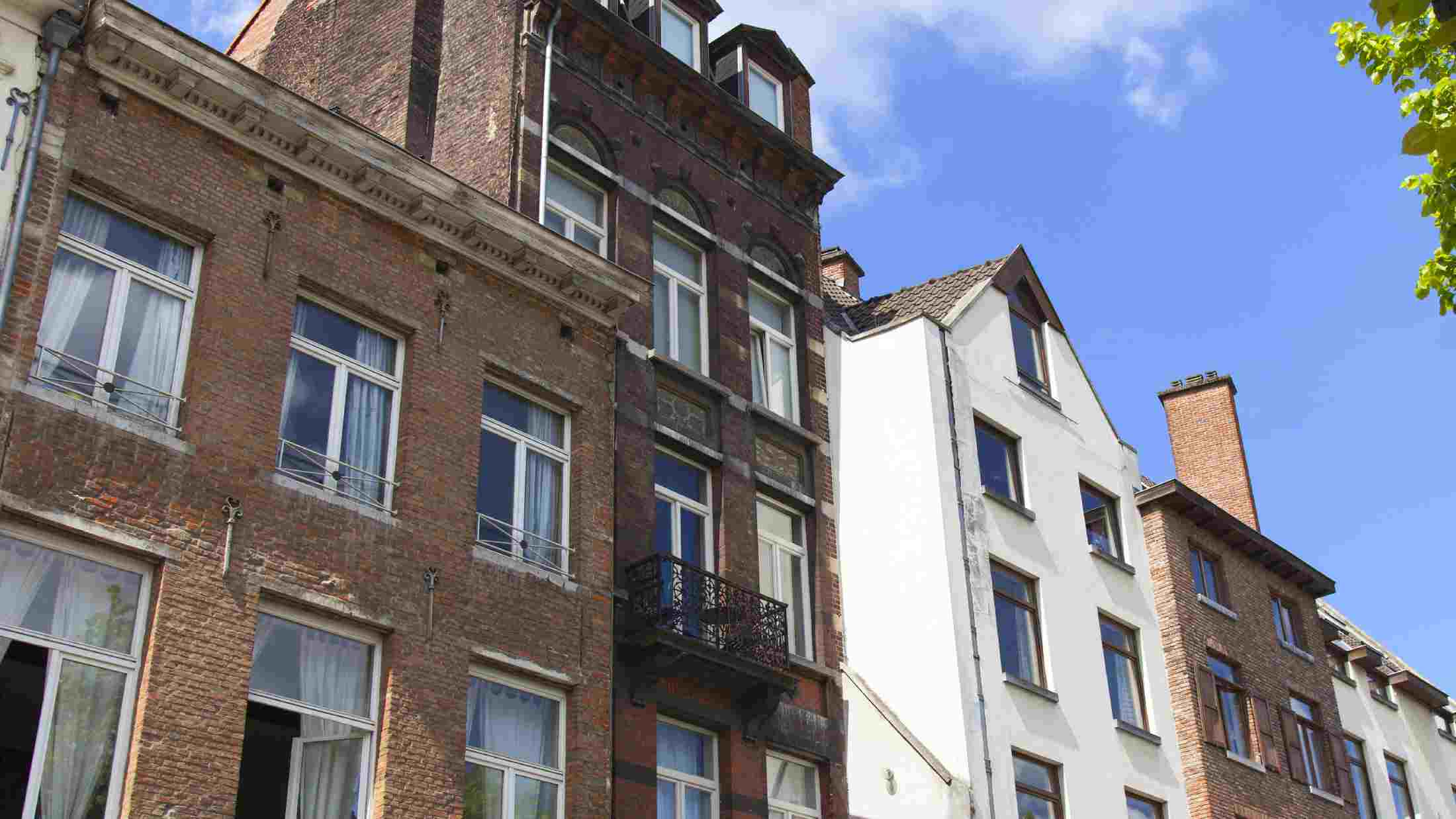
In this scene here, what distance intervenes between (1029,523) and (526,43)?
11.4 metres

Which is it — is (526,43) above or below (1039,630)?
above

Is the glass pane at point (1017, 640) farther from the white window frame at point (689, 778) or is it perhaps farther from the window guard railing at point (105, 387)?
the window guard railing at point (105, 387)

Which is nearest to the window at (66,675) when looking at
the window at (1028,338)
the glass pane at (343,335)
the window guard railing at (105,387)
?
the window guard railing at (105,387)

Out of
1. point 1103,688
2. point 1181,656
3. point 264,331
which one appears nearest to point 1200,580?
point 1181,656

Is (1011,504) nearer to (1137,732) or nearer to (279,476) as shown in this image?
(1137,732)

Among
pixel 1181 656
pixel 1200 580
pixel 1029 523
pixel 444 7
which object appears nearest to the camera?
pixel 444 7

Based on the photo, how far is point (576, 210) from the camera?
72.2ft

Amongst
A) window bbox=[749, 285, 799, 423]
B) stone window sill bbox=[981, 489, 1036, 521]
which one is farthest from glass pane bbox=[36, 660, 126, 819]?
stone window sill bbox=[981, 489, 1036, 521]

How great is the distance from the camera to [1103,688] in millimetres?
26547

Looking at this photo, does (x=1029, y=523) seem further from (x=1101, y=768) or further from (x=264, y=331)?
(x=264, y=331)

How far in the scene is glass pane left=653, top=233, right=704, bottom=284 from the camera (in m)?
23.1

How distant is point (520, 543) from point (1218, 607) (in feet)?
58.4

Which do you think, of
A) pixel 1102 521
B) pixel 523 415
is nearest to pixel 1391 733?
pixel 1102 521

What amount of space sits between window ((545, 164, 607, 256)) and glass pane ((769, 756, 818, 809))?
23.6ft
